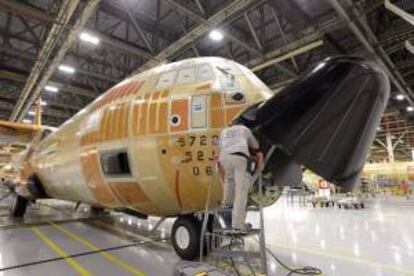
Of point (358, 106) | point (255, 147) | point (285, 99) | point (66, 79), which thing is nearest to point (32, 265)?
point (255, 147)

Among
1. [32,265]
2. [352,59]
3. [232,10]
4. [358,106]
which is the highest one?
[232,10]

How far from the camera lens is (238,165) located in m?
3.56

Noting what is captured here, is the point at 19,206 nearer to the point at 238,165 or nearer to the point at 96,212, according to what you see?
the point at 96,212

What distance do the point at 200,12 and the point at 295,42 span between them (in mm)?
3620

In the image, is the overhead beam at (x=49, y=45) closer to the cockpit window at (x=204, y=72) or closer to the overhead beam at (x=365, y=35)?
the cockpit window at (x=204, y=72)

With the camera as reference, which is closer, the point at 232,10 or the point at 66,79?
the point at 232,10

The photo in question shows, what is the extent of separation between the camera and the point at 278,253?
5559 mm

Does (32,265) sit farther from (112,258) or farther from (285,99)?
(285,99)

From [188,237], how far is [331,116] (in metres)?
2.97

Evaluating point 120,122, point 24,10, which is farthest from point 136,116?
point 24,10

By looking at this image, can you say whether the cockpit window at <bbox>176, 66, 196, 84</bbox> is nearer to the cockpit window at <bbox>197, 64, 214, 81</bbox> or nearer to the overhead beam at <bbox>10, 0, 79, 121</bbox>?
the cockpit window at <bbox>197, 64, 214, 81</bbox>

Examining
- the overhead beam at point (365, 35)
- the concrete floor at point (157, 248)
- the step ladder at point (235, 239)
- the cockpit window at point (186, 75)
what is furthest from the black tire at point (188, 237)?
the overhead beam at point (365, 35)

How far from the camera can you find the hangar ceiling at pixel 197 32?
8.99 m

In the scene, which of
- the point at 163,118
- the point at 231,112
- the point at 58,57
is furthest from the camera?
the point at 58,57
